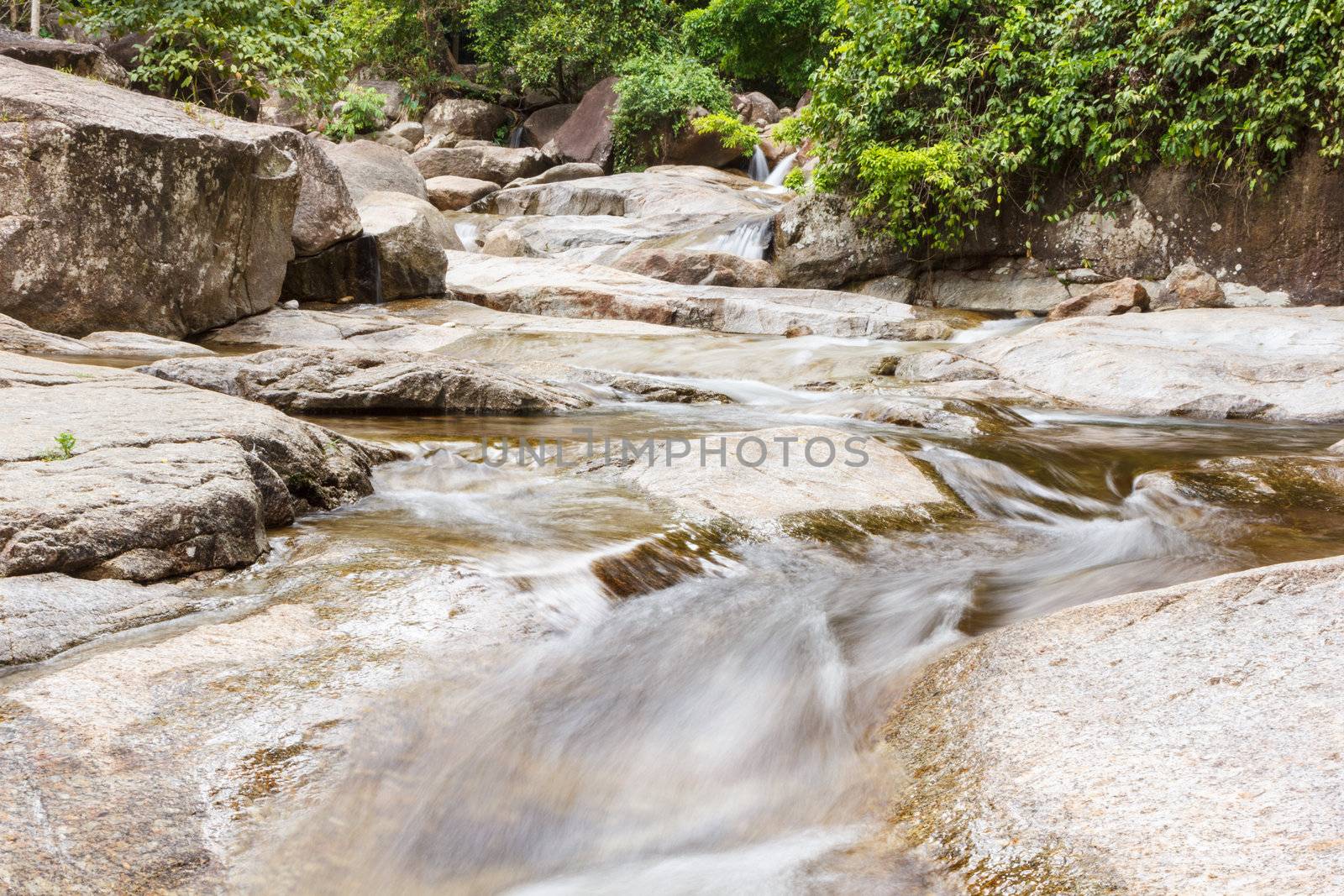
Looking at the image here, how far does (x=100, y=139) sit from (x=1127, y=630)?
28.1 ft

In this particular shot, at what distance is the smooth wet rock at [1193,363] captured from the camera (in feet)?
24.1

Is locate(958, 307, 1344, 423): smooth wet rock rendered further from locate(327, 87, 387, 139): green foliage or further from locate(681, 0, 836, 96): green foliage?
locate(327, 87, 387, 139): green foliage

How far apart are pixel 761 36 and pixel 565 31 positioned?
505cm

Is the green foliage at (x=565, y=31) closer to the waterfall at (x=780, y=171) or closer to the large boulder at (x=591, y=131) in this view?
the large boulder at (x=591, y=131)

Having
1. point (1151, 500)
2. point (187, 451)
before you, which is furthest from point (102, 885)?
point (1151, 500)

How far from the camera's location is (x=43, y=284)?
7766mm

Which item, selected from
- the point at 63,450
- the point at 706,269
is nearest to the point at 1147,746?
the point at 63,450

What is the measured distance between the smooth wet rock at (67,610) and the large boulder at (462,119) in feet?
82.4

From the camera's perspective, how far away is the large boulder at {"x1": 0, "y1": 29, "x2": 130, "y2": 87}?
10.7m

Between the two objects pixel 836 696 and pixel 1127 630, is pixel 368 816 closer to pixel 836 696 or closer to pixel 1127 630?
pixel 836 696

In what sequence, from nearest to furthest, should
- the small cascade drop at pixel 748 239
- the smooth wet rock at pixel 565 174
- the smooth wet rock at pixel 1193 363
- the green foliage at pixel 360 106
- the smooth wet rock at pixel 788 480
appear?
the smooth wet rock at pixel 788 480 → the smooth wet rock at pixel 1193 363 → the small cascade drop at pixel 748 239 → the smooth wet rock at pixel 565 174 → the green foliage at pixel 360 106

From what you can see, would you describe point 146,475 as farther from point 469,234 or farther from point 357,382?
point 469,234

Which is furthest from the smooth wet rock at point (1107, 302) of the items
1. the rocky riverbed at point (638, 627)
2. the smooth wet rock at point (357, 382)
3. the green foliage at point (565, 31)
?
the green foliage at point (565, 31)

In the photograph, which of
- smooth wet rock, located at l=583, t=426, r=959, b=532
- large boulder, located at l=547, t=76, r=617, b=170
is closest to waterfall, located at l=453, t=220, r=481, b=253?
large boulder, located at l=547, t=76, r=617, b=170
